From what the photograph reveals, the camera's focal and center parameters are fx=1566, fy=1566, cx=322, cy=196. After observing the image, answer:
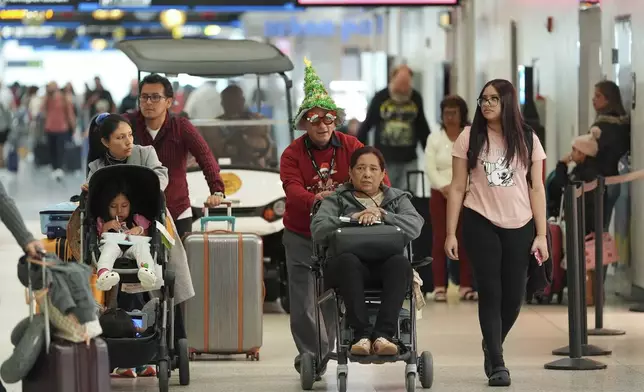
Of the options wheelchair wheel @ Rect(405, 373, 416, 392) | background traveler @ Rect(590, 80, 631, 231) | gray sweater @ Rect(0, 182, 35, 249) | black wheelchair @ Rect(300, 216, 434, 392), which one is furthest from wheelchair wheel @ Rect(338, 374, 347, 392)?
background traveler @ Rect(590, 80, 631, 231)

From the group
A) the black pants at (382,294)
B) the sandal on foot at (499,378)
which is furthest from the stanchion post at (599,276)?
the black pants at (382,294)

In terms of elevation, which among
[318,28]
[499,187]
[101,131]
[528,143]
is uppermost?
[318,28]

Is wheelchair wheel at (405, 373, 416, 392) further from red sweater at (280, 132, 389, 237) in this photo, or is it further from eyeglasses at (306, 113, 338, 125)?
eyeglasses at (306, 113, 338, 125)

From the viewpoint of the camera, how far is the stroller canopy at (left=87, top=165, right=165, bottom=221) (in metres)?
8.14

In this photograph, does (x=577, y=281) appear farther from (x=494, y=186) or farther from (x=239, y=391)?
(x=239, y=391)

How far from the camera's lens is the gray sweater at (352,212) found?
26.3 feet

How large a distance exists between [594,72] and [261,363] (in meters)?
5.57

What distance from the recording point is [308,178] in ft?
28.0

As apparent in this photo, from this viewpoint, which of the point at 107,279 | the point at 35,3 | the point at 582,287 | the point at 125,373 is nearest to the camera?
the point at 107,279

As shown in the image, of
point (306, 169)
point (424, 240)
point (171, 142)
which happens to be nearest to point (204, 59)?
point (424, 240)

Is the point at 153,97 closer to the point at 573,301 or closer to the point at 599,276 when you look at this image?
the point at 573,301

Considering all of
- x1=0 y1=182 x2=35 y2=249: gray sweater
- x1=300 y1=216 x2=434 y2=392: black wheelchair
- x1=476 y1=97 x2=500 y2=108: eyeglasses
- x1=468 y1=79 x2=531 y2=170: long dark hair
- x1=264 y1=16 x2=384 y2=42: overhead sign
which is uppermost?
x1=264 y1=16 x2=384 y2=42: overhead sign

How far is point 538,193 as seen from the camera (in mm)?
8492

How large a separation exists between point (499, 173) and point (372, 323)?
1147 mm
